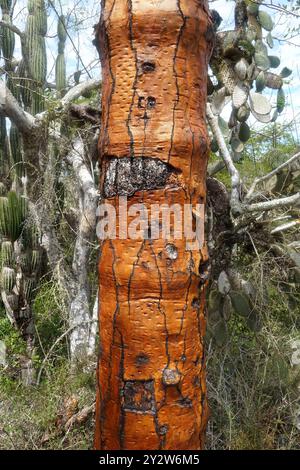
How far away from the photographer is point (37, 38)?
5543 mm

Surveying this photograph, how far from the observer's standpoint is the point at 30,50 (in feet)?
17.4

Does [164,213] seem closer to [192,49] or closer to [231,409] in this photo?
[192,49]

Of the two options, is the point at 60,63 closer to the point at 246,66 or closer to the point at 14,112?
the point at 14,112

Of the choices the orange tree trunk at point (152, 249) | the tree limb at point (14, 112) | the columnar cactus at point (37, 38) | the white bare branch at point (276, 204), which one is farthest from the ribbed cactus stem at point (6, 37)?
the orange tree trunk at point (152, 249)

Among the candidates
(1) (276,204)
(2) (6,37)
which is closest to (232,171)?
(1) (276,204)

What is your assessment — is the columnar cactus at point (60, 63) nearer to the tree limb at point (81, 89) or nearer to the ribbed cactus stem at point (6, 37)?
the ribbed cactus stem at point (6, 37)

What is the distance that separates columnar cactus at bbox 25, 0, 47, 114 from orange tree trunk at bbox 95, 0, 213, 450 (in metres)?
4.41

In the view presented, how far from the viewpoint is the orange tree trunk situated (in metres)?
0.98

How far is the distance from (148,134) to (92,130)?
6.73ft

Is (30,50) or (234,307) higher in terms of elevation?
(30,50)

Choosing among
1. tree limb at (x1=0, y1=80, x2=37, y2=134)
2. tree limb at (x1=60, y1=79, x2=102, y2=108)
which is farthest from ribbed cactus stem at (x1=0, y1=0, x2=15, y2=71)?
tree limb at (x1=0, y1=80, x2=37, y2=134)

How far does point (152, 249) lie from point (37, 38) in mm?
5290
